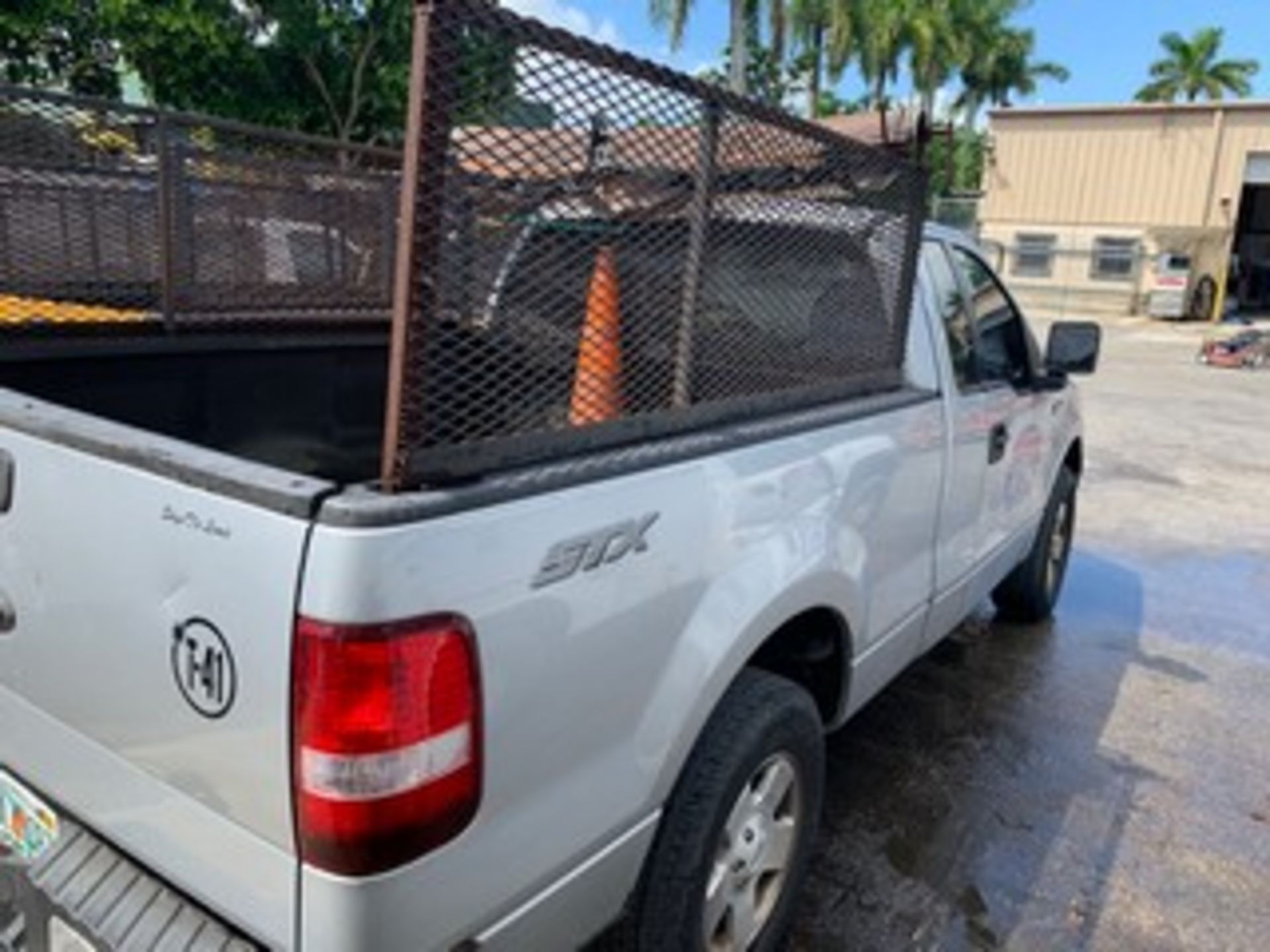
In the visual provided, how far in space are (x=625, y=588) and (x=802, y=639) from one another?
42.5 inches

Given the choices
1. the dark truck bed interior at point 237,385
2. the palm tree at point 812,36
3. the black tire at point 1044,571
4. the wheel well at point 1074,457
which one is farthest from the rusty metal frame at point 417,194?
the palm tree at point 812,36

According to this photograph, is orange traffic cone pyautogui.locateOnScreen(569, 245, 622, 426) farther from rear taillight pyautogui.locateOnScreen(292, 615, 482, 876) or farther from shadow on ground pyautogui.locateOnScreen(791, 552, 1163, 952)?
shadow on ground pyautogui.locateOnScreen(791, 552, 1163, 952)

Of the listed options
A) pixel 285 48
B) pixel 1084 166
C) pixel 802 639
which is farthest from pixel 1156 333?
pixel 802 639

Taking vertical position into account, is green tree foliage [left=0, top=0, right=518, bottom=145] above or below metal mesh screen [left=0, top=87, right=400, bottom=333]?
above

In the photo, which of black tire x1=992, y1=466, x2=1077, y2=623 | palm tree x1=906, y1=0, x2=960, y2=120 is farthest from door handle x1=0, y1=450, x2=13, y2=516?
palm tree x1=906, y1=0, x2=960, y2=120

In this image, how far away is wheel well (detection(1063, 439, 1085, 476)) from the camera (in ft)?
16.8

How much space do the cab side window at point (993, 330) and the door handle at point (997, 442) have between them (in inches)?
6.5

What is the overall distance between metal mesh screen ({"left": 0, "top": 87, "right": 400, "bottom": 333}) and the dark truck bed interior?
11.6 inches

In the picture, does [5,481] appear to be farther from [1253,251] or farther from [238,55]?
[1253,251]

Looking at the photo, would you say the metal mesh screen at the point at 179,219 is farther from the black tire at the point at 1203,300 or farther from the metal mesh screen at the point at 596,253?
the black tire at the point at 1203,300

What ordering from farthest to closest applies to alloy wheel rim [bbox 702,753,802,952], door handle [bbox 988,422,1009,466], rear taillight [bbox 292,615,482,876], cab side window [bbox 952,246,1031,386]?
cab side window [bbox 952,246,1031,386], door handle [bbox 988,422,1009,466], alloy wheel rim [bbox 702,753,802,952], rear taillight [bbox 292,615,482,876]

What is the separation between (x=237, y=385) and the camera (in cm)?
315

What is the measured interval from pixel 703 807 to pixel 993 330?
253 cm

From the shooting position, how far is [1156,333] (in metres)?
26.1
